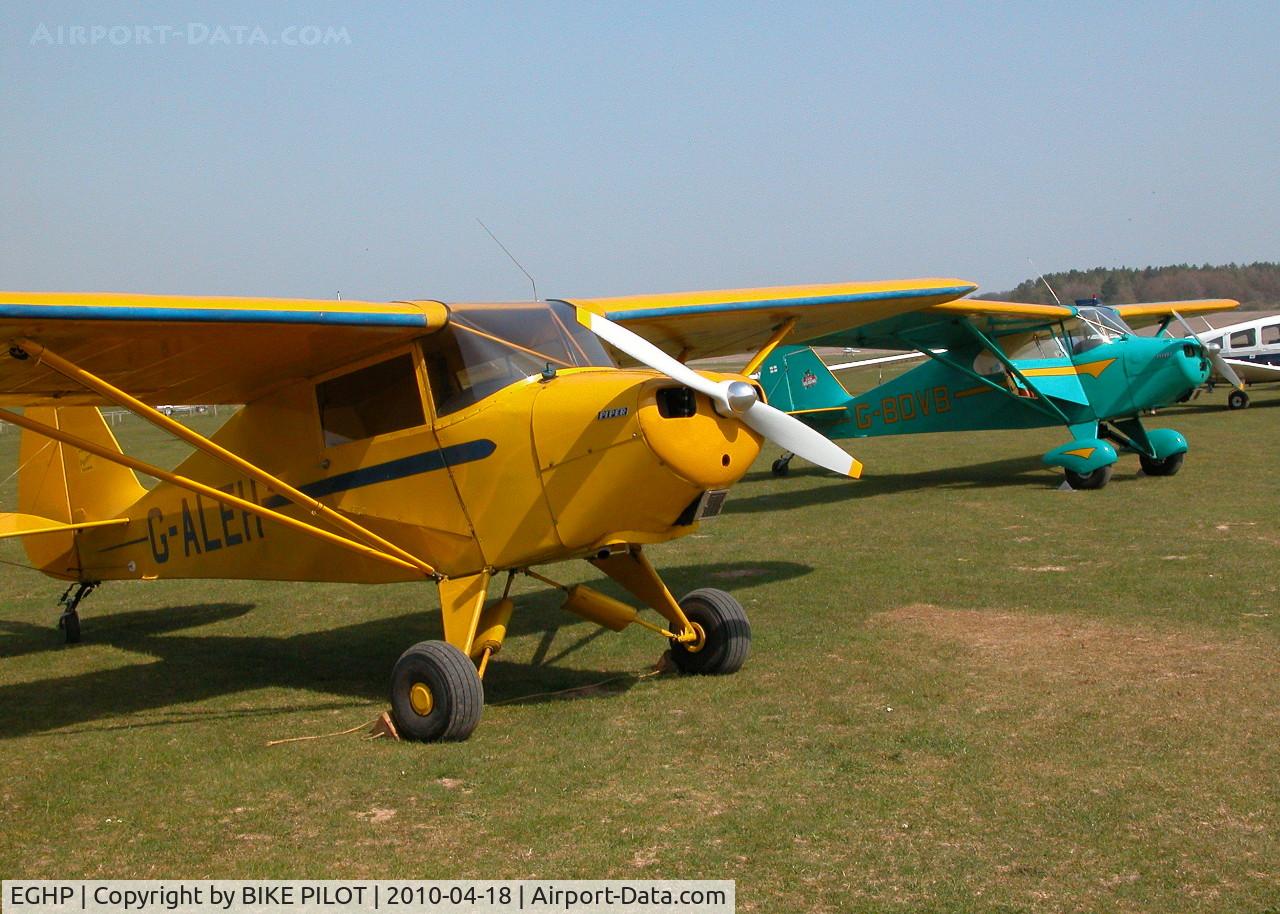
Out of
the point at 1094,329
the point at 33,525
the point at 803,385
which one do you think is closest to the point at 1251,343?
the point at 1094,329

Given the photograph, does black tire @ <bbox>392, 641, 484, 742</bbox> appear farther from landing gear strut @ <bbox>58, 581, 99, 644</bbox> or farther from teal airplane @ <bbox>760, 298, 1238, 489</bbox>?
teal airplane @ <bbox>760, 298, 1238, 489</bbox>

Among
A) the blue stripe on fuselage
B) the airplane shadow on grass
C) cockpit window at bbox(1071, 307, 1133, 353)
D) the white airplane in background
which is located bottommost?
the airplane shadow on grass

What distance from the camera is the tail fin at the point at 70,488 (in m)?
9.60

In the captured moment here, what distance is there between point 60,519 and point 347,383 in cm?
377

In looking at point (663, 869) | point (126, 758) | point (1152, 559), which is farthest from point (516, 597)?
point (663, 869)

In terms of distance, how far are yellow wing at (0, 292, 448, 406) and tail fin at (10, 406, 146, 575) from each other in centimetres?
192

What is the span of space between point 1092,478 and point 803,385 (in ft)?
18.5

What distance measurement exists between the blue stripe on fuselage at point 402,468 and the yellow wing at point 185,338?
27.3 inches

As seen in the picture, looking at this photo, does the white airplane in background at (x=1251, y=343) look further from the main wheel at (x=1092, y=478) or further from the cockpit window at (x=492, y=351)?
the cockpit window at (x=492, y=351)

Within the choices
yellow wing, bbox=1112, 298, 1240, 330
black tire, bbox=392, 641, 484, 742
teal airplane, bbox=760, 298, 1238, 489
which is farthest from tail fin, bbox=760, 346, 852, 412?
black tire, bbox=392, 641, 484, 742

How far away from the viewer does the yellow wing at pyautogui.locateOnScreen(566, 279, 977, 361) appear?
8.29 metres

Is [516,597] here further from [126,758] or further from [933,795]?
[933,795]

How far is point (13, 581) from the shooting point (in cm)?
1337

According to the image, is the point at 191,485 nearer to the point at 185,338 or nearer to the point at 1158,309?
the point at 185,338
